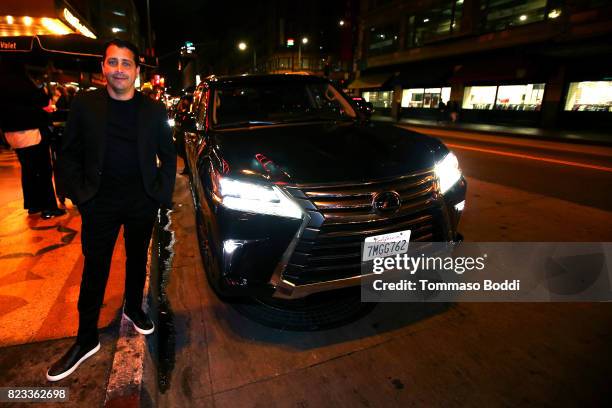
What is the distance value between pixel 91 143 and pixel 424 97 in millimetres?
30002

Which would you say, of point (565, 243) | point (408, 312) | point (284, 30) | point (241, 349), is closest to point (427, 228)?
point (408, 312)

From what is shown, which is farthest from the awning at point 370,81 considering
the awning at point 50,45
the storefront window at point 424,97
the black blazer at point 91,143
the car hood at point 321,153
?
the black blazer at point 91,143

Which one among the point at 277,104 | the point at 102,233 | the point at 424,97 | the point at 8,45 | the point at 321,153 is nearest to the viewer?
the point at 102,233

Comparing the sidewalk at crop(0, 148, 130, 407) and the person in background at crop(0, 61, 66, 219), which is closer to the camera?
the sidewalk at crop(0, 148, 130, 407)

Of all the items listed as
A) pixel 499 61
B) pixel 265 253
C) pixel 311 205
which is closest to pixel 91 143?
pixel 265 253

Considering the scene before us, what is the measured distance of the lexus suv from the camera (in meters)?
2.28

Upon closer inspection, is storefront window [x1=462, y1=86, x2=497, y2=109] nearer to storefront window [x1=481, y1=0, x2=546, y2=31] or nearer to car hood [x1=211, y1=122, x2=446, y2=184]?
storefront window [x1=481, y1=0, x2=546, y2=31]

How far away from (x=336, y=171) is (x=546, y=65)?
21.7m

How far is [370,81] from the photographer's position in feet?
116

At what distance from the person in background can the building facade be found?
831 inches

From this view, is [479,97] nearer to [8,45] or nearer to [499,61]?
[499,61]

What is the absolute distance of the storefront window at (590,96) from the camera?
1706cm

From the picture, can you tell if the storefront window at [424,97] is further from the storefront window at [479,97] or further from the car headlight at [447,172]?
the car headlight at [447,172]

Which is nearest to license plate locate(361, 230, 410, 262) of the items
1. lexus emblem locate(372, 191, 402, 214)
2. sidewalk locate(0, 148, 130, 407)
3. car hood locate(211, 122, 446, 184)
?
lexus emblem locate(372, 191, 402, 214)
